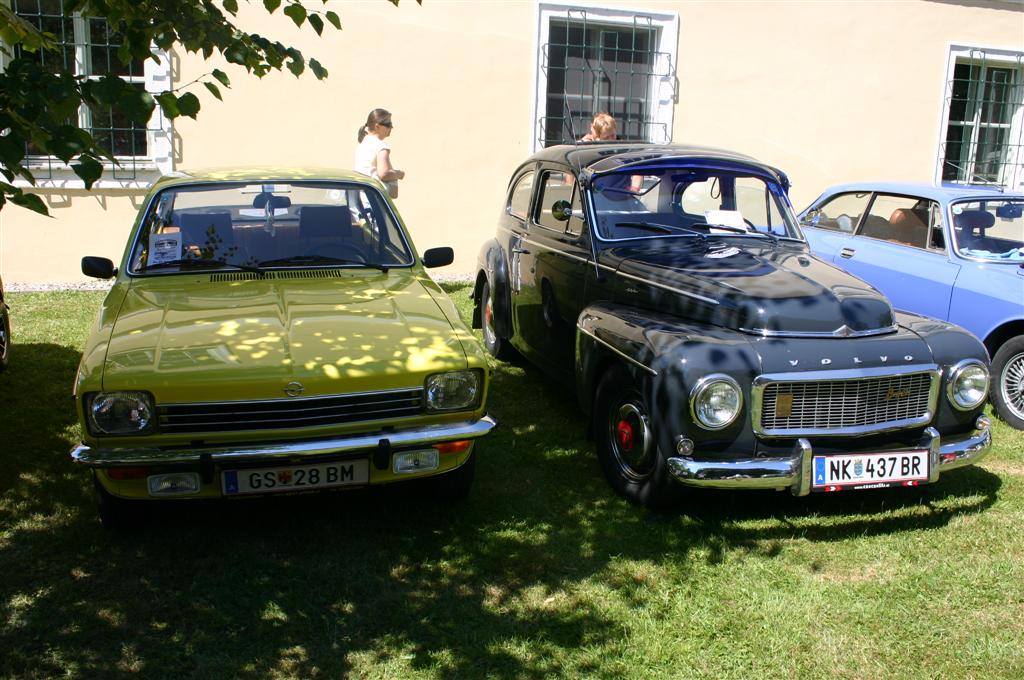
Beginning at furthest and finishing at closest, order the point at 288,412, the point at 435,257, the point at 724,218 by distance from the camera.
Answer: the point at 724,218 → the point at 435,257 → the point at 288,412

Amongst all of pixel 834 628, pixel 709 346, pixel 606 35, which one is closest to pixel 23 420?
pixel 709 346

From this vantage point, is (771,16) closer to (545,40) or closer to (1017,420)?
(545,40)

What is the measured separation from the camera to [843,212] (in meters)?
7.89

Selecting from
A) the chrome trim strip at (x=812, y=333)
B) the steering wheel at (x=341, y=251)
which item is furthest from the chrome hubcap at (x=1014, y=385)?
the steering wheel at (x=341, y=251)

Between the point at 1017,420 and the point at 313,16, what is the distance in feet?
17.0

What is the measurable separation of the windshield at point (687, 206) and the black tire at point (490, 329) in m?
1.74

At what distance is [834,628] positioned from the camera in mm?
3660

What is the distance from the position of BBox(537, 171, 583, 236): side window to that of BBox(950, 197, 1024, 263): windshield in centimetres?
292

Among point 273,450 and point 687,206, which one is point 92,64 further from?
point 273,450

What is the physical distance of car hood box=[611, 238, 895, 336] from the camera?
14.9 feet

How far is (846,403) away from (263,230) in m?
3.32

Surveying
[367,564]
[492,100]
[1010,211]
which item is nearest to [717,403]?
[367,564]

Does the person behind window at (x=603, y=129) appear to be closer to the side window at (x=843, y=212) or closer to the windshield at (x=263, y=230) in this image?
the side window at (x=843, y=212)

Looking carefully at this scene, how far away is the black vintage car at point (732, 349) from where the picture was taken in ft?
13.9
